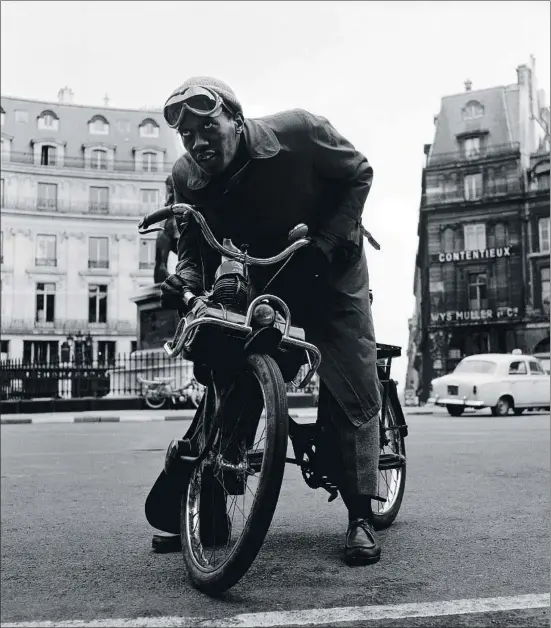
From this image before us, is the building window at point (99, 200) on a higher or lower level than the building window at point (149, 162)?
lower

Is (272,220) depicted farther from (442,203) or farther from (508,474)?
(442,203)

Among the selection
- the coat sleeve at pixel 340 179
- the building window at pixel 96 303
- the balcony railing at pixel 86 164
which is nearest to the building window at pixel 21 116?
the balcony railing at pixel 86 164

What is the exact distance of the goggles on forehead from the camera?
2.49 metres

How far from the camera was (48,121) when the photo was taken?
189 feet

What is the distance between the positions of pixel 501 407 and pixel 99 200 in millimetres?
39509

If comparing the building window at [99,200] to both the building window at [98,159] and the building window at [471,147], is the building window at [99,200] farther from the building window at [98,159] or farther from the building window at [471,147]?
the building window at [471,147]

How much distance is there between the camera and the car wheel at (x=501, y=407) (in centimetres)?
1967

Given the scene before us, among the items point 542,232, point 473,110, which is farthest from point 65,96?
point 542,232

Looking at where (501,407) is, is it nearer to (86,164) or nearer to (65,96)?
(86,164)

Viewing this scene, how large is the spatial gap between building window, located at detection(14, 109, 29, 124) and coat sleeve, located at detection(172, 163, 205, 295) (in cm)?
5776

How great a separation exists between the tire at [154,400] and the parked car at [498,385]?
673cm

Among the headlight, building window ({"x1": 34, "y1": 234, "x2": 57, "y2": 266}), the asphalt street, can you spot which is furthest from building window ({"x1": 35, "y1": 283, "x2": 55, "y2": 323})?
the headlight

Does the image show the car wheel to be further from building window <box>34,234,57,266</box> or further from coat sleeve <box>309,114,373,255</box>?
building window <box>34,234,57,266</box>

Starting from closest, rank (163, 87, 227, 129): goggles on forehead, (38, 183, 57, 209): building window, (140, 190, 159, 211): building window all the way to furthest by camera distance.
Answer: (163, 87, 227, 129): goggles on forehead
(38, 183, 57, 209): building window
(140, 190, 159, 211): building window
